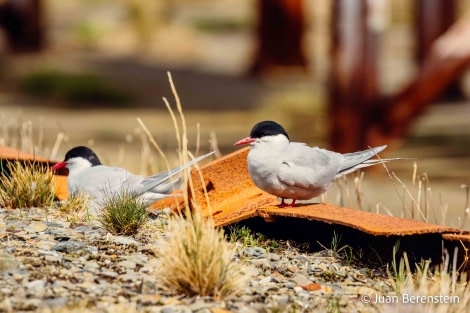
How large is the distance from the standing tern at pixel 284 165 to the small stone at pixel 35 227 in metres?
1.06

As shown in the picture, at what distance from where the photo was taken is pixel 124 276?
14.8 feet

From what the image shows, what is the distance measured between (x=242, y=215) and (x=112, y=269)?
0.92m

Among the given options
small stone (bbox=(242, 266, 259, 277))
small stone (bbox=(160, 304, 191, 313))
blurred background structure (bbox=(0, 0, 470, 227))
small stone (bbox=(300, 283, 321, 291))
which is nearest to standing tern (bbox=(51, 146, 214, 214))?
small stone (bbox=(242, 266, 259, 277))

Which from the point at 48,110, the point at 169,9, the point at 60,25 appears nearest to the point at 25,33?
the point at 48,110

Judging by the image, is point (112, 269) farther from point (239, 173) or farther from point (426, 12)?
point (426, 12)

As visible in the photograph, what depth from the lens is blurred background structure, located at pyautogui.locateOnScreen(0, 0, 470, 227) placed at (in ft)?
34.6

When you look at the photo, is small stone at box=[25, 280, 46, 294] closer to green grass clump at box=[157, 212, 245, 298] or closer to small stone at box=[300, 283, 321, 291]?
green grass clump at box=[157, 212, 245, 298]

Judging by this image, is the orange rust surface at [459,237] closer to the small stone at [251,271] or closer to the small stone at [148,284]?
the small stone at [251,271]

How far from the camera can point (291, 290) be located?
4.60 metres

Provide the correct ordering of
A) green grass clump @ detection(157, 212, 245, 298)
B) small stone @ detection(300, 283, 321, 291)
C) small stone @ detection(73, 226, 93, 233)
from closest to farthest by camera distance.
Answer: green grass clump @ detection(157, 212, 245, 298), small stone @ detection(300, 283, 321, 291), small stone @ detection(73, 226, 93, 233)

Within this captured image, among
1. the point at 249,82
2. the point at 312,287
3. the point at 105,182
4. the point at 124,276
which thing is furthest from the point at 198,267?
the point at 249,82

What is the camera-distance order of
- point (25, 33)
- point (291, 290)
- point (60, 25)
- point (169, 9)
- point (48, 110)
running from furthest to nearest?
point (169, 9) → point (60, 25) → point (25, 33) → point (48, 110) → point (291, 290)

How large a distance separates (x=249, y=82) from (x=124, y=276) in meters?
13.8

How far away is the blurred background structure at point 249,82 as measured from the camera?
10.6 metres
